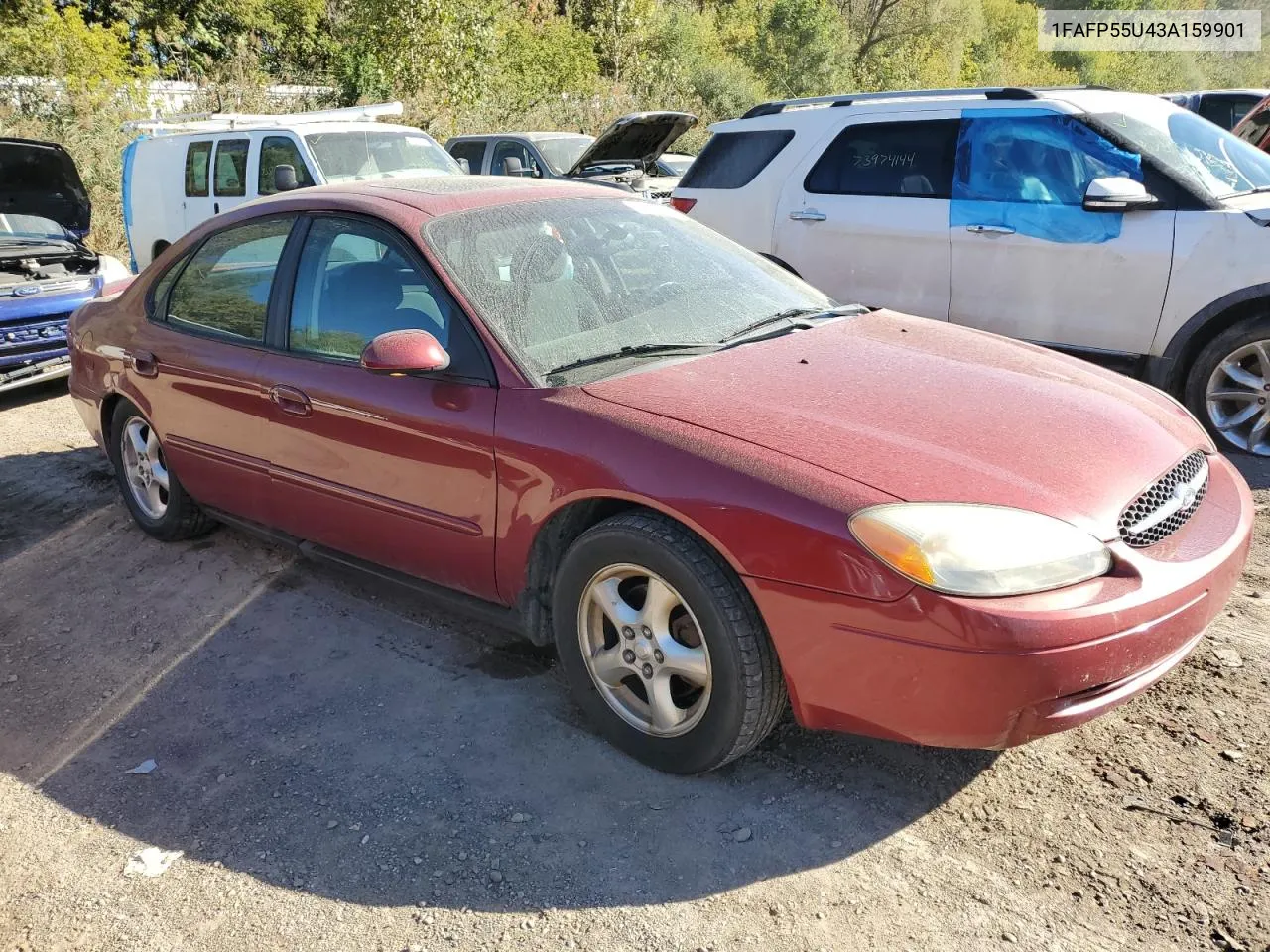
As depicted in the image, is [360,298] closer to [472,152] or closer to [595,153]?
[595,153]

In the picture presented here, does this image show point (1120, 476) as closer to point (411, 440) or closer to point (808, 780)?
point (808, 780)

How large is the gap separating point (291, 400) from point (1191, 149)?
497cm

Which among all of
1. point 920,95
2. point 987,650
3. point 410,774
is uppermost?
point 920,95

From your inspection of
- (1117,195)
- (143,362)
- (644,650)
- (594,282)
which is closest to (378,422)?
(594,282)

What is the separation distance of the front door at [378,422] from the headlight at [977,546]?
1294 millimetres

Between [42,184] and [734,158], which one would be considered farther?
[42,184]

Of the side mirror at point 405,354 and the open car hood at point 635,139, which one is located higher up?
the open car hood at point 635,139

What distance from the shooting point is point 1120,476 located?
104 inches

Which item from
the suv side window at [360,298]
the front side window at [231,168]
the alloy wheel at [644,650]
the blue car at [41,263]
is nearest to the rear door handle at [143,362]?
the suv side window at [360,298]

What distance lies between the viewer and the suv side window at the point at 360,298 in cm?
330

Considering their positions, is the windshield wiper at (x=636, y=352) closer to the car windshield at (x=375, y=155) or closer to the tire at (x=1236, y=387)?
the tire at (x=1236, y=387)

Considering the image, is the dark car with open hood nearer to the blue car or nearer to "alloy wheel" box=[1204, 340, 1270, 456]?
the blue car

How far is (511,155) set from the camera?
43.6ft

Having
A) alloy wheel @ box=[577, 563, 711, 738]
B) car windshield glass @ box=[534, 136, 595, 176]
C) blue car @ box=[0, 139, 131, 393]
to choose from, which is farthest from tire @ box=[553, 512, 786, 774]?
car windshield glass @ box=[534, 136, 595, 176]
